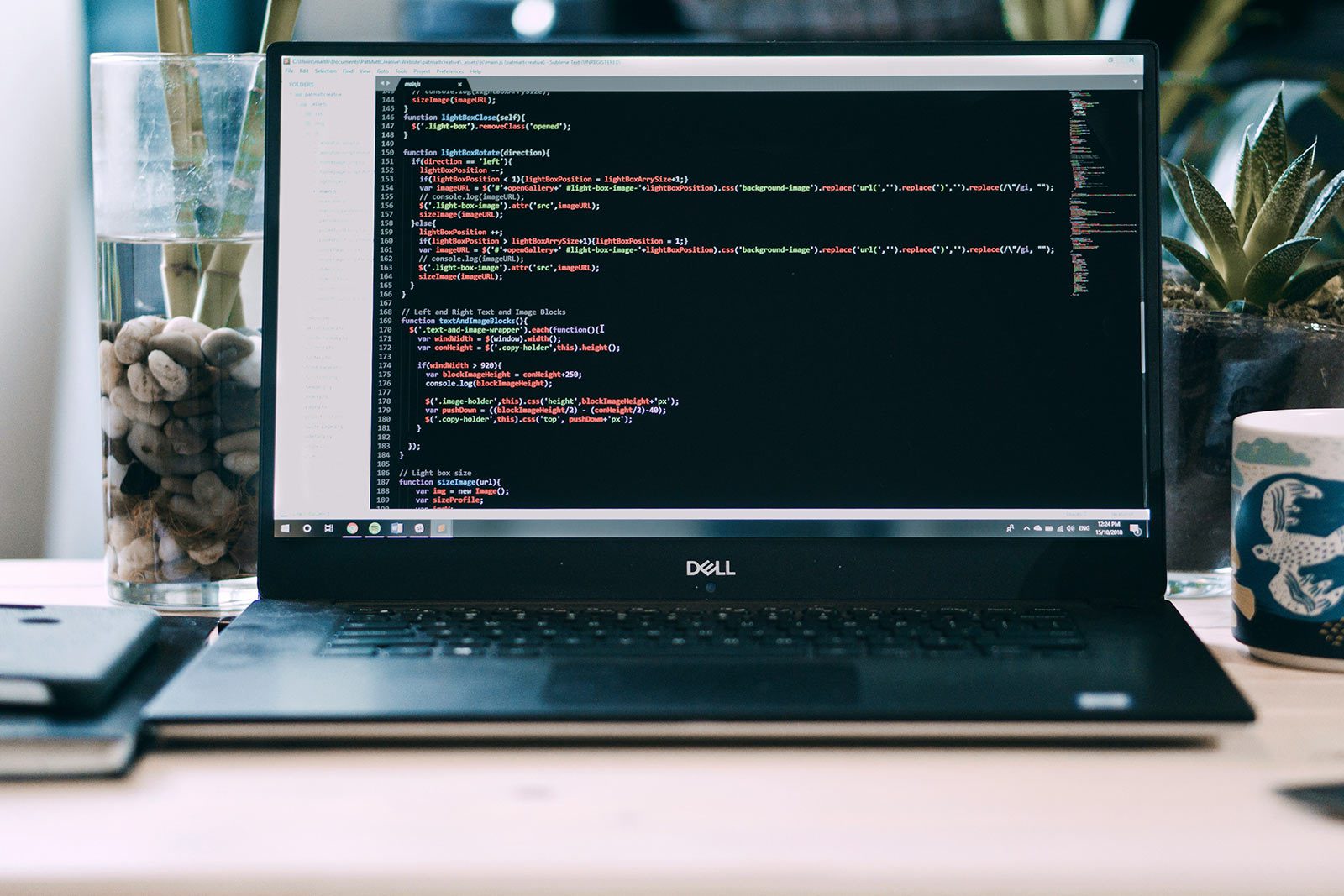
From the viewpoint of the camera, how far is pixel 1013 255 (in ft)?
2.36

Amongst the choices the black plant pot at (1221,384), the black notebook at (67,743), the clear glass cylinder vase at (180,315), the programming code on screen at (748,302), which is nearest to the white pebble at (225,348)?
the clear glass cylinder vase at (180,315)

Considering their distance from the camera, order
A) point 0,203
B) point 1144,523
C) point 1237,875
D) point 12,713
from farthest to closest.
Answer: point 0,203, point 1144,523, point 12,713, point 1237,875

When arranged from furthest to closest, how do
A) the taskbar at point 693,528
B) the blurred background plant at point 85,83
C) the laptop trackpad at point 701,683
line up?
the blurred background plant at point 85,83
the taskbar at point 693,528
the laptop trackpad at point 701,683

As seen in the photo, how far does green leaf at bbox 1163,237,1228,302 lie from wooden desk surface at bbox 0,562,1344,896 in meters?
0.35

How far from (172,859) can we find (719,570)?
38cm

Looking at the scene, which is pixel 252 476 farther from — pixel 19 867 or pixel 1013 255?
pixel 1013 255

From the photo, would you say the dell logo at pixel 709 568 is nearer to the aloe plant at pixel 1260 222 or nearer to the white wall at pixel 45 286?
the aloe plant at pixel 1260 222

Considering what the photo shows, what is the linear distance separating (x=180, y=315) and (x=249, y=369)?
0.21 ft

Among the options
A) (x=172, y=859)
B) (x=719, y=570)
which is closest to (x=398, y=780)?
(x=172, y=859)

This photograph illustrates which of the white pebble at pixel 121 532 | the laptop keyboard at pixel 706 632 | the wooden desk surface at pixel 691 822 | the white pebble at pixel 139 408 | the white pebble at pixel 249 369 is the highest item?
the white pebble at pixel 249 369

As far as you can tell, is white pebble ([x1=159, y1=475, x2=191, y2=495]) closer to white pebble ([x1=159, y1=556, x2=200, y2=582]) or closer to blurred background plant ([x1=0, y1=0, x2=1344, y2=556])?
white pebble ([x1=159, y1=556, x2=200, y2=582])

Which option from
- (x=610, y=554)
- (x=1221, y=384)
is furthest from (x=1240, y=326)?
(x=610, y=554)

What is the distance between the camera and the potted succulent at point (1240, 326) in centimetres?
77

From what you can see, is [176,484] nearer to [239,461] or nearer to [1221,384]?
[239,461]
